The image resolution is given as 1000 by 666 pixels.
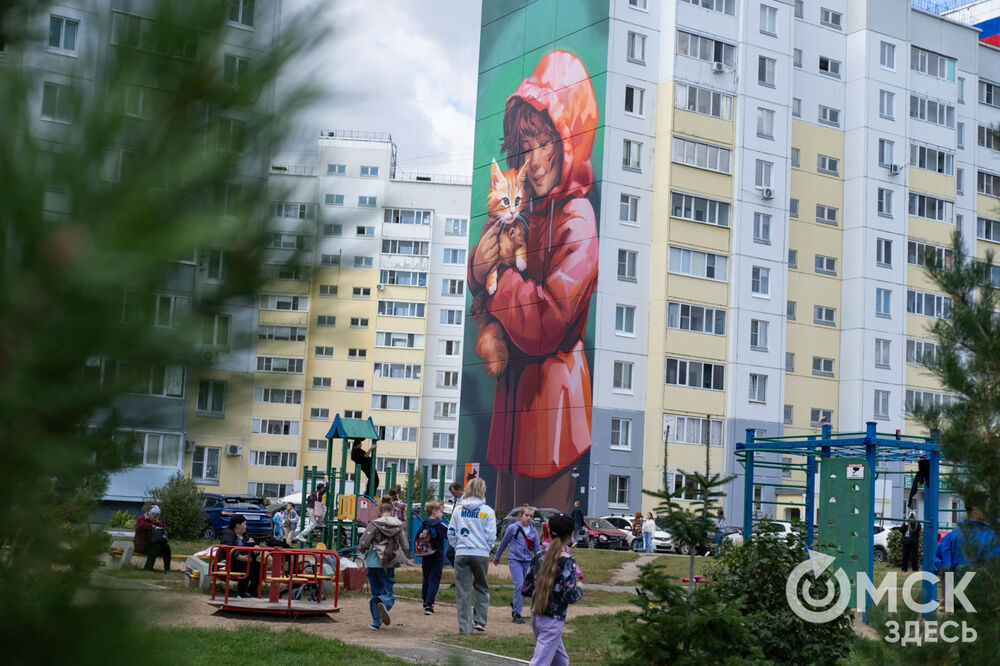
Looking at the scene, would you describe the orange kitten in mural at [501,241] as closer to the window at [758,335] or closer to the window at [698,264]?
the window at [698,264]

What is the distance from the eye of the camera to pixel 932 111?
66500 millimetres

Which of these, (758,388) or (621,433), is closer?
(621,433)

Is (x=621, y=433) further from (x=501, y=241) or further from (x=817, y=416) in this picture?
(x=501, y=241)

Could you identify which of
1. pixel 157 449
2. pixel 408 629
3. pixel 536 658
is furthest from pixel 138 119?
pixel 408 629

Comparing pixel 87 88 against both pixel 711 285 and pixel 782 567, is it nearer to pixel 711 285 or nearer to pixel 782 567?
pixel 782 567

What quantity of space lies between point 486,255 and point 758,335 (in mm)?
15484

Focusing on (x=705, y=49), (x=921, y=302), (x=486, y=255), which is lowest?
(x=921, y=302)

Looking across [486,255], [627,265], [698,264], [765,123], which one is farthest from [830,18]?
[486,255]

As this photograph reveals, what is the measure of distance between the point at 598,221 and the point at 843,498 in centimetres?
4084

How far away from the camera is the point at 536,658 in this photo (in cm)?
1037

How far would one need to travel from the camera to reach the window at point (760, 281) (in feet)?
198

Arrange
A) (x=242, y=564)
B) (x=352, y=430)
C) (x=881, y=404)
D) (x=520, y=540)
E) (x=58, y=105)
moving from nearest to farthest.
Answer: (x=58, y=105)
(x=520, y=540)
(x=242, y=564)
(x=352, y=430)
(x=881, y=404)

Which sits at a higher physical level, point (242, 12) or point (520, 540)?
point (242, 12)

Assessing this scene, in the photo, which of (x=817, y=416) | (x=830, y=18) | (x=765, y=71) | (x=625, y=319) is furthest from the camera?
(x=830, y=18)
